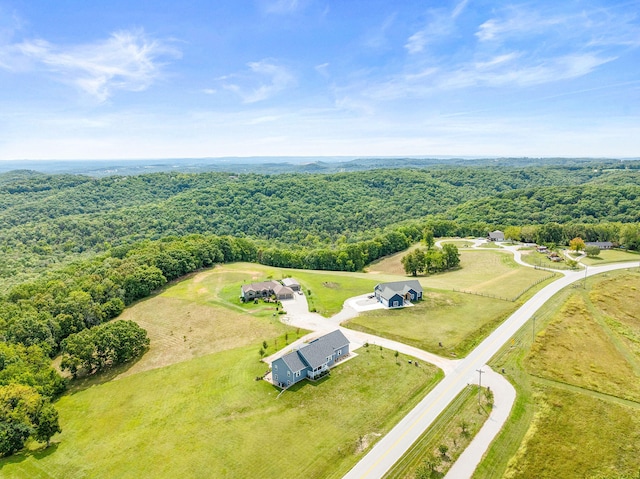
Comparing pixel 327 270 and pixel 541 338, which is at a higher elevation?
pixel 541 338

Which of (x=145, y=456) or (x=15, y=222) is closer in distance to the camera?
(x=145, y=456)

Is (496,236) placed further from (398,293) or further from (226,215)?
(226,215)

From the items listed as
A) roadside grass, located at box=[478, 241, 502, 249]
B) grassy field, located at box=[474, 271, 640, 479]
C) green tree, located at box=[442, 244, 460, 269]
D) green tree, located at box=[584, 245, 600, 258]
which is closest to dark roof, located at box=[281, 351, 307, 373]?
grassy field, located at box=[474, 271, 640, 479]

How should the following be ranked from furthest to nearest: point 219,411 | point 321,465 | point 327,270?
point 327,270, point 219,411, point 321,465

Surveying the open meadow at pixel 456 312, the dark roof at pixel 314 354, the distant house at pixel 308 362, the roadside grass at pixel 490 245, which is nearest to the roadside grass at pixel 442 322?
the open meadow at pixel 456 312

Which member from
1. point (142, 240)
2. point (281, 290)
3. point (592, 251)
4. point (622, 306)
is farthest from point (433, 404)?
point (142, 240)

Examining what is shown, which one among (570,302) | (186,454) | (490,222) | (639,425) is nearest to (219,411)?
(186,454)

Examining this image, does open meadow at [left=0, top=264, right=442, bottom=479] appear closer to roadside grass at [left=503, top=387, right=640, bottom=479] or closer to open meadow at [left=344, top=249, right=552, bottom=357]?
open meadow at [left=344, top=249, right=552, bottom=357]

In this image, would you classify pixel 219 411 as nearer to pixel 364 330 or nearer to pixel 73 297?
pixel 364 330
